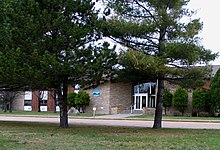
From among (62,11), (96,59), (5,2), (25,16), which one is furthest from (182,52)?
(5,2)

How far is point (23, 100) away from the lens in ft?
216

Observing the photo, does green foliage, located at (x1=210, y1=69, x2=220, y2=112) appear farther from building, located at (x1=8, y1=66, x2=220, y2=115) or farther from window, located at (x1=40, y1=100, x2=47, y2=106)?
window, located at (x1=40, y1=100, x2=47, y2=106)

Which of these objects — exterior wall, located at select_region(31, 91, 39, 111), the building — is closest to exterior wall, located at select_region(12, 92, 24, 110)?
exterior wall, located at select_region(31, 91, 39, 111)

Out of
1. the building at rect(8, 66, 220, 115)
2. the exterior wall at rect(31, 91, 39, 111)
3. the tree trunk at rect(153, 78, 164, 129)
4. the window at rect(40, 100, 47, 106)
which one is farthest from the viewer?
the exterior wall at rect(31, 91, 39, 111)

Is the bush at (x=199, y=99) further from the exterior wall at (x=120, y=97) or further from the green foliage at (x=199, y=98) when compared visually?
the exterior wall at (x=120, y=97)

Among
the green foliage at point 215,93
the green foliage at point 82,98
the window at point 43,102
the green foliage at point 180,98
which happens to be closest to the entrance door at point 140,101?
the green foliage at point 82,98

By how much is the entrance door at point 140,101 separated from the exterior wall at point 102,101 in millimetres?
4603

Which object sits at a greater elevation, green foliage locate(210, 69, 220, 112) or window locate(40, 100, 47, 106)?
green foliage locate(210, 69, 220, 112)

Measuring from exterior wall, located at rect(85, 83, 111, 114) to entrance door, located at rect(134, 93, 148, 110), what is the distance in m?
4.60

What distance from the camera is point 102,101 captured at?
5028 cm

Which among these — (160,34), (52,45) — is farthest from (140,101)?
(52,45)

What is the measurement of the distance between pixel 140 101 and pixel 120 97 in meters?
2.81

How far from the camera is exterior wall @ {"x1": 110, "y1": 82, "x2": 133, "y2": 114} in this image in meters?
49.7

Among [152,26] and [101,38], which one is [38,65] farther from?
[152,26]
